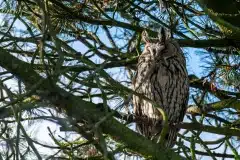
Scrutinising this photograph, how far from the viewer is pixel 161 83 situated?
376 cm

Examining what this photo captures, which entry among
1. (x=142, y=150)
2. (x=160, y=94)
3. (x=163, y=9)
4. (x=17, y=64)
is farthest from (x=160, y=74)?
(x=17, y=64)

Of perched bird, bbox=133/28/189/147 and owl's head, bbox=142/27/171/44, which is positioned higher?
owl's head, bbox=142/27/171/44

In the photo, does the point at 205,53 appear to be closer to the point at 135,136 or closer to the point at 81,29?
the point at 81,29

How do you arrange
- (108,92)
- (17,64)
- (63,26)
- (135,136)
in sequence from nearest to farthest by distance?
1. (17,64)
2. (135,136)
3. (108,92)
4. (63,26)

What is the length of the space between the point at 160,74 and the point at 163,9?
1.35 feet

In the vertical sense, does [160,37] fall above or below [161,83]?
above

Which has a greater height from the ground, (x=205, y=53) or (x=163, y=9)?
(x=163, y=9)

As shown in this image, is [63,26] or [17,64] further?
[63,26]

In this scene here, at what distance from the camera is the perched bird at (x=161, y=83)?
3.76 m

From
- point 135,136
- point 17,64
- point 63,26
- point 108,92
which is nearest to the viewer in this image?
point 17,64

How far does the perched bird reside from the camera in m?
3.76

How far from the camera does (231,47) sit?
144 inches

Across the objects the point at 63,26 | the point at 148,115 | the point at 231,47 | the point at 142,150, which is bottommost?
the point at 142,150

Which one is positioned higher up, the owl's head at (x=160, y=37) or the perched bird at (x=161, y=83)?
the owl's head at (x=160, y=37)
